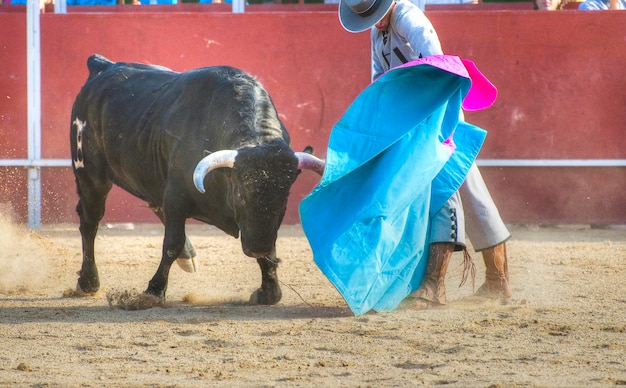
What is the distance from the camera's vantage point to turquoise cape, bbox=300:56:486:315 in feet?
13.0

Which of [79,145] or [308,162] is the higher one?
[308,162]

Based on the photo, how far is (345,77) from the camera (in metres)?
7.81

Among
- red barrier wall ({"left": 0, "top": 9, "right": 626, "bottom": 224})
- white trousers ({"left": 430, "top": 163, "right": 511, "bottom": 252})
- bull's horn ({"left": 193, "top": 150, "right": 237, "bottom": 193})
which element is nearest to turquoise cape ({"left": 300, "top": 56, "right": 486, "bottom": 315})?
white trousers ({"left": 430, "top": 163, "right": 511, "bottom": 252})

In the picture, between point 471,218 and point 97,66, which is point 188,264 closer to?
point 97,66

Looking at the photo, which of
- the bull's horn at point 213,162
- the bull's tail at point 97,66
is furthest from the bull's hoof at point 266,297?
the bull's tail at point 97,66

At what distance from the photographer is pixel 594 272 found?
557 centimetres

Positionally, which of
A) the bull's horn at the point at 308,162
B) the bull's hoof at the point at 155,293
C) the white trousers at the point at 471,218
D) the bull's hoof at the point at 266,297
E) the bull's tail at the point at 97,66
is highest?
the bull's tail at the point at 97,66

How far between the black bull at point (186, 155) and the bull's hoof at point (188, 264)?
11mm

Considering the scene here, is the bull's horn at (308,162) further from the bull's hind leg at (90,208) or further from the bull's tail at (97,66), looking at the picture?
the bull's tail at (97,66)

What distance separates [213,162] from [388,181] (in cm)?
71

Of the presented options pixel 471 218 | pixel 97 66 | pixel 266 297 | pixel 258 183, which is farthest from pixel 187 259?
pixel 471 218

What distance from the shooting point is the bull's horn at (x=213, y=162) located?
404 centimetres

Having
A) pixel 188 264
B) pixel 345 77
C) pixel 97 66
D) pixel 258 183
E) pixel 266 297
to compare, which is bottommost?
pixel 188 264

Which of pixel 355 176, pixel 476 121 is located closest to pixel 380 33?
pixel 355 176
